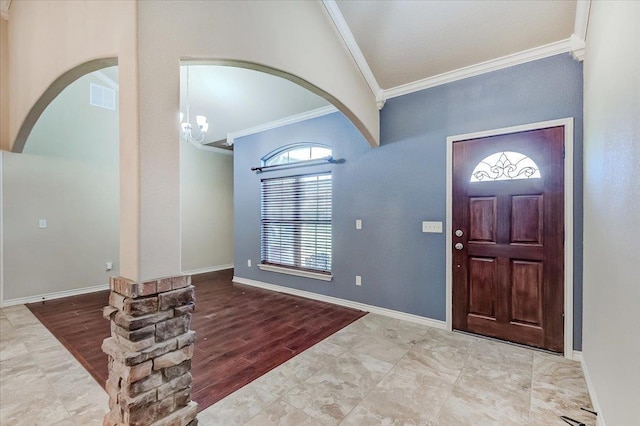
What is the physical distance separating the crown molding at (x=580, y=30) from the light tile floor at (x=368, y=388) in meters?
2.73

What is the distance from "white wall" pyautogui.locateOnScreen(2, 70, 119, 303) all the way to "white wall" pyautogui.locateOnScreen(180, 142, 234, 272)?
131 centimetres

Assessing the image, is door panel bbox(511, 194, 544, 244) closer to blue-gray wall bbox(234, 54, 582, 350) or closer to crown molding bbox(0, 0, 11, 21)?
blue-gray wall bbox(234, 54, 582, 350)

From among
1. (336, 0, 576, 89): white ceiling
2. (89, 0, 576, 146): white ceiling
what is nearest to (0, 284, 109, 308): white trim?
(89, 0, 576, 146): white ceiling

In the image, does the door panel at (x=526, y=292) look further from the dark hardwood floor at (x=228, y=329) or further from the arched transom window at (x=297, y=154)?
the arched transom window at (x=297, y=154)

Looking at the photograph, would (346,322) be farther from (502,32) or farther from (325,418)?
(502,32)

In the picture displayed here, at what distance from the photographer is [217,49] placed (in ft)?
5.79

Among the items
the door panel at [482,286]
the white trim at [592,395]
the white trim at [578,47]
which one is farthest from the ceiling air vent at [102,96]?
the white trim at [592,395]

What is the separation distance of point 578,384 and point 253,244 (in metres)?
4.55

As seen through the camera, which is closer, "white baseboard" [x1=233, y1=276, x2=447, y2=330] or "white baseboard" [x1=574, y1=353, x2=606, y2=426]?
"white baseboard" [x1=574, y1=353, x2=606, y2=426]

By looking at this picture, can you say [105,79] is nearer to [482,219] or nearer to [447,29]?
[447,29]

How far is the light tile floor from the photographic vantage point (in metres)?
1.82

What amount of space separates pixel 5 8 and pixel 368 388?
606 centimetres

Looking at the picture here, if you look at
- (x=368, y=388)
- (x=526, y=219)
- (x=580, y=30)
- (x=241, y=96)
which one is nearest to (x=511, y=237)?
(x=526, y=219)

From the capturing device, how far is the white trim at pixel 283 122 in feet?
13.8
